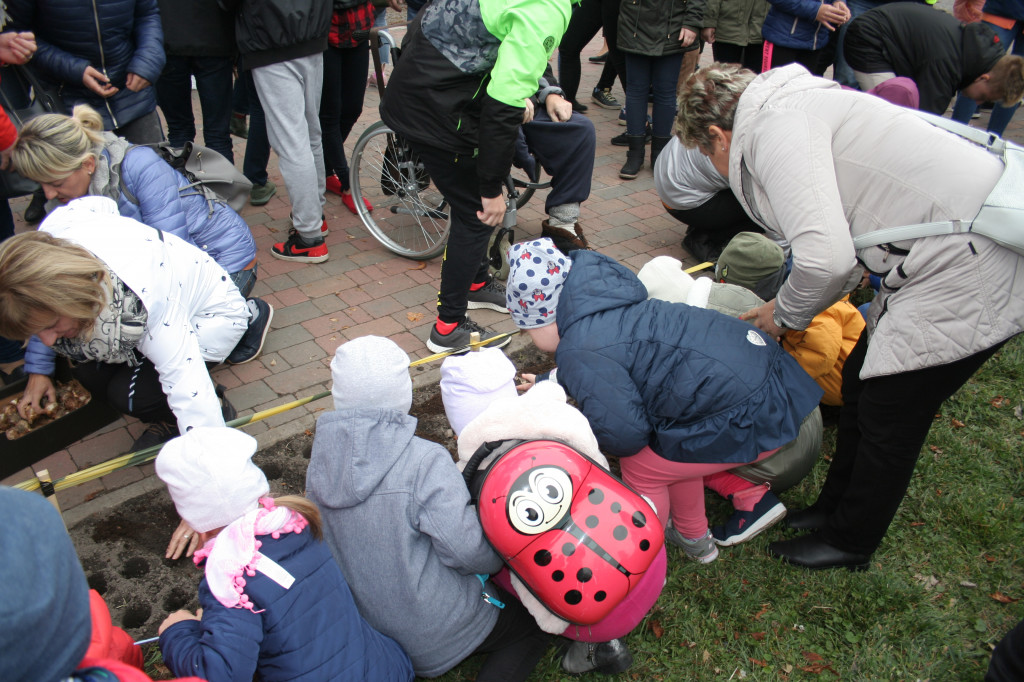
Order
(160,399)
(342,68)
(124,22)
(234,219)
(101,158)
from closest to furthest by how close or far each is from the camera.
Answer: (160,399) < (101,158) < (234,219) < (124,22) < (342,68)

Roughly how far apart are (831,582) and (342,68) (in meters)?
4.24

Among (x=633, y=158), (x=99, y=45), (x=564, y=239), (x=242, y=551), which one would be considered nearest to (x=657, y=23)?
(x=633, y=158)

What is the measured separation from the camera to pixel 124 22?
383 cm

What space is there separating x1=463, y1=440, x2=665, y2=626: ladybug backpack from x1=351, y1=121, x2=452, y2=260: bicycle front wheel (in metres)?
2.53

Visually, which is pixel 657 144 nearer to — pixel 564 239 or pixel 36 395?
pixel 564 239

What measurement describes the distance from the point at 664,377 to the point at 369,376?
36.3 inches

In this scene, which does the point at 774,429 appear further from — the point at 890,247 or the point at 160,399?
the point at 160,399

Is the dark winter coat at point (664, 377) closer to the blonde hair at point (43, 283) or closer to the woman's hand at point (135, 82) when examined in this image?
the blonde hair at point (43, 283)

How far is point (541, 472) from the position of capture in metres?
1.84

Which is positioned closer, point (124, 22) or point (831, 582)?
point (831, 582)

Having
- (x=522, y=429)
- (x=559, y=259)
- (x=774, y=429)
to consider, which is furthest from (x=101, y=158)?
(x=774, y=429)

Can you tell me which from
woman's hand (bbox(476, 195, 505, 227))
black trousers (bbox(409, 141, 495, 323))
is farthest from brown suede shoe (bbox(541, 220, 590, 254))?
woman's hand (bbox(476, 195, 505, 227))

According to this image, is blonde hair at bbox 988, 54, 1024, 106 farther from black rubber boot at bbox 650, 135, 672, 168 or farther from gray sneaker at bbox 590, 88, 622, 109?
gray sneaker at bbox 590, 88, 622, 109

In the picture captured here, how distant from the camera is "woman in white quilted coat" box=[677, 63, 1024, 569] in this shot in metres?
1.96
